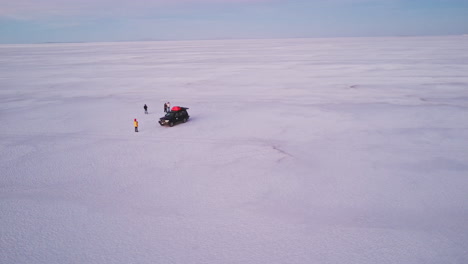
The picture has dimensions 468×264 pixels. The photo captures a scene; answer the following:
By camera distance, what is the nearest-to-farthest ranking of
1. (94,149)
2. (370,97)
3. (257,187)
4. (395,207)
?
(395,207)
(257,187)
(94,149)
(370,97)

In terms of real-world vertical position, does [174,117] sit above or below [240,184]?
above

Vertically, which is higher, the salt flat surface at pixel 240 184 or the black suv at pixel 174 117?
the black suv at pixel 174 117

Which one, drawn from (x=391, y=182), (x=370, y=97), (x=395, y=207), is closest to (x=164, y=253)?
(x=395, y=207)

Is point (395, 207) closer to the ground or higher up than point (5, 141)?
closer to the ground

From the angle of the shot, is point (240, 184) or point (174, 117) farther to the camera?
point (174, 117)

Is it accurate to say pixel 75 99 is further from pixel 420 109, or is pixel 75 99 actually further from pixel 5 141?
pixel 420 109
